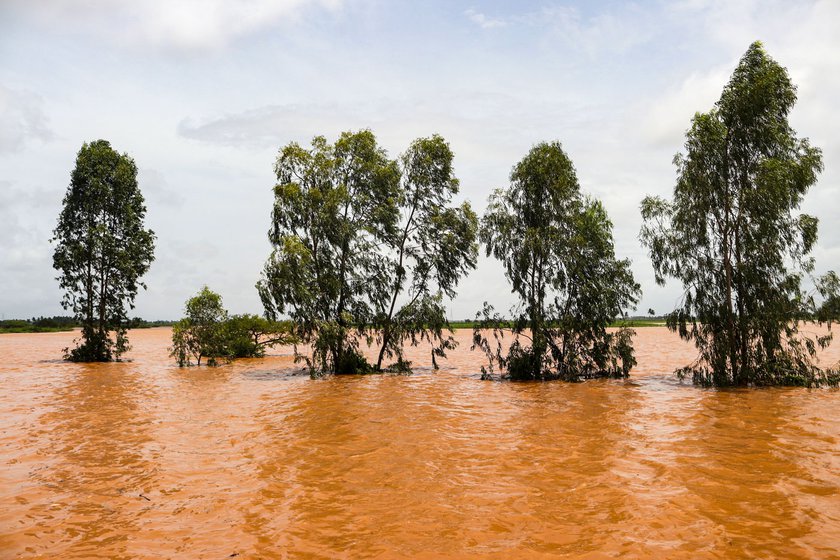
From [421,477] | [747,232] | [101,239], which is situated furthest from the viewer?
[101,239]

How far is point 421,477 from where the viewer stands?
10031mm

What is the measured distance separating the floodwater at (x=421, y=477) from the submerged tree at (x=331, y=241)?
724 centimetres

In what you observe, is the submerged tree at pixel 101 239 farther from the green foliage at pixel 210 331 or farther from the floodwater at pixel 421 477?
the floodwater at pixel 421 477

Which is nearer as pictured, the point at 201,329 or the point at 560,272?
the point at 560,272

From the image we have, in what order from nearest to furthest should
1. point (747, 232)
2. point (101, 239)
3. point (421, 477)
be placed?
point (421, 477)
point (747, 232)
point (101, 239)

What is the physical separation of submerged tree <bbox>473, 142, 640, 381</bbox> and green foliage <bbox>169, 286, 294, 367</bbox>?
14888mm

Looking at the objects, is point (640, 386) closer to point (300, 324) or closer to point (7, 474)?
point (300, 324)

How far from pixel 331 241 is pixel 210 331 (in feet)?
39.9

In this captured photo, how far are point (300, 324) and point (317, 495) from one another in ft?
60.4

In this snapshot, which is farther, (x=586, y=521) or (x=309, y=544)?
(x=586, y=521)

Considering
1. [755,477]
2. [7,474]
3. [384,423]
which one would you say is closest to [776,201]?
[755,477]

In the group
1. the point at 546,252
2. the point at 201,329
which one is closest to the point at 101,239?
the point at 201,329

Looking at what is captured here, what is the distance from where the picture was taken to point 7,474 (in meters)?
10.1

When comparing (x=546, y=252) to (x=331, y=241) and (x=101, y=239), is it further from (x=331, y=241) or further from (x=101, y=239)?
(x=101, y=239)
